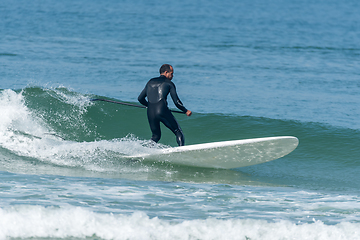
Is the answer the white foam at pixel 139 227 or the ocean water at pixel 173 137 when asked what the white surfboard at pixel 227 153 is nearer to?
the ocean water at pixel 173 137

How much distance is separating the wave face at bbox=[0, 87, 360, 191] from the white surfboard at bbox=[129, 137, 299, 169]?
0.15 metres

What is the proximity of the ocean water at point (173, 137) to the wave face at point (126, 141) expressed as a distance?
32 mm

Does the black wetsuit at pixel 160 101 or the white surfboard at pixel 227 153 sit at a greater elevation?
the black wetsuit at pixel 160 101

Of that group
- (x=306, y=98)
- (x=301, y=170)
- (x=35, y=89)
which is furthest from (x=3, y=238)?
(x=306, y=98)

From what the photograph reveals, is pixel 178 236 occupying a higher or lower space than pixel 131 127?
lower

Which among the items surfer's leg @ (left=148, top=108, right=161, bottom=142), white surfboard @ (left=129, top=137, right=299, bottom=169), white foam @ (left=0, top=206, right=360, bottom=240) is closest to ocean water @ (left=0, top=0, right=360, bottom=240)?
white foam @ (left=0, top=206, right=360, bottom=240)

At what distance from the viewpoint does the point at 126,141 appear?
24.8 feet

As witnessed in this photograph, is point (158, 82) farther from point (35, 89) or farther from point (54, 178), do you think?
point (35, 89)

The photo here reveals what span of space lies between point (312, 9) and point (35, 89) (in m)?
52.7

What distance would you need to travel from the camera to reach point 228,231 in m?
4.69

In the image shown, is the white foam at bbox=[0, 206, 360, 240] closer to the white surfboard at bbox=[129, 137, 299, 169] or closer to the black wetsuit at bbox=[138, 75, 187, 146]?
the white surfboard at bbox=[129, 137, 299, 169]

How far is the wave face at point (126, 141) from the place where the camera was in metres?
7.23

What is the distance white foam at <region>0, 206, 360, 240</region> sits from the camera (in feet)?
15.0

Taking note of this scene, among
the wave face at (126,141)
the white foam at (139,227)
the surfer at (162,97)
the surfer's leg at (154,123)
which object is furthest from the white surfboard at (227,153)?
the white foam at (139,227)
